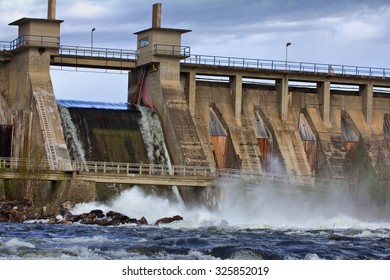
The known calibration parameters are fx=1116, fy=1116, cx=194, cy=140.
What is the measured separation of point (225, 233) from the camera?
62562 millimetres

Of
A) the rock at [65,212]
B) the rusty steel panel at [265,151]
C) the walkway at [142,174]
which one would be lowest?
the rock at [65,212]

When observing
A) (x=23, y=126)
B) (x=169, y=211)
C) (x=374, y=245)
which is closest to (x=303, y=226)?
(x=169, y=211)

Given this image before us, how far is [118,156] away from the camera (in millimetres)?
85688

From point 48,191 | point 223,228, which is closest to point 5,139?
point 48,191

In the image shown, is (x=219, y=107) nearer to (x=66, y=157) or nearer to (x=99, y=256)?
(x=66, y=157)

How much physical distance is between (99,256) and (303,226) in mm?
27667

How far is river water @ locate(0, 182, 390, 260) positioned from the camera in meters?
49.3

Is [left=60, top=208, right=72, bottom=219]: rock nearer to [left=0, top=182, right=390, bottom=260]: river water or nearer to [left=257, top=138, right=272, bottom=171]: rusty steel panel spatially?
[left=0, top=182, right=390, bottom=260]: river water

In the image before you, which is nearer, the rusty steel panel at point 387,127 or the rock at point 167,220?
the rock at point 167,220

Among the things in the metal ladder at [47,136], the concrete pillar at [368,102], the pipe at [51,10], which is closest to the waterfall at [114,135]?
the metal ladder at [47,136]

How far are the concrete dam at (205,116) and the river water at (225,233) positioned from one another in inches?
134

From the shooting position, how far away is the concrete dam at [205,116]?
83938 mm

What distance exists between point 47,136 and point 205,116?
18958mm

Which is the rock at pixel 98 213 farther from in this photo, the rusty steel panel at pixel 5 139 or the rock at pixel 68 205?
the rusty steel panel at pixel 5 139
